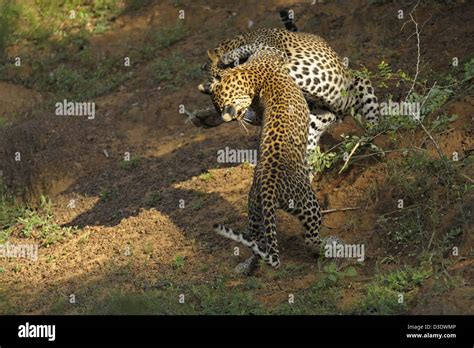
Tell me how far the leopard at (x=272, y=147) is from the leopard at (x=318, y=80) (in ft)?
0.61

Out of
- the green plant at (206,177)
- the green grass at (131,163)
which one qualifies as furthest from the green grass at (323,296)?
the green grass at (131,163)

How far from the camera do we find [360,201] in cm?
1057

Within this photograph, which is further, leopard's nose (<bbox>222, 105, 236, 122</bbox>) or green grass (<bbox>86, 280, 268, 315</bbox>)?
leopard's nose (<bbox>222, 105, 236, 122</bbox>)

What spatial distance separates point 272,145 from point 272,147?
3cm

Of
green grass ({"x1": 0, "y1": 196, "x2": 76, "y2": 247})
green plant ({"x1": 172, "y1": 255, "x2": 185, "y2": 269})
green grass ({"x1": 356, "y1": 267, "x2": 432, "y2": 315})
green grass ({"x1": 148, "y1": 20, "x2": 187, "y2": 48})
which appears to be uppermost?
green grass ({"x1": 148, "y1": 20, "x2": 187, "y2": 48})

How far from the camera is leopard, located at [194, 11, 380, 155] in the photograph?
11031 millimetres

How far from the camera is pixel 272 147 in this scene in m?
9.84

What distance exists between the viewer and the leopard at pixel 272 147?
942cm

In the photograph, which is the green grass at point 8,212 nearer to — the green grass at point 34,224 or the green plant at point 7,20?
the green grass at point 34,224

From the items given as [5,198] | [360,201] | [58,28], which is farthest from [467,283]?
[58,28]

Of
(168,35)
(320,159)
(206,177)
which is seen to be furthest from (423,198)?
(168,35)

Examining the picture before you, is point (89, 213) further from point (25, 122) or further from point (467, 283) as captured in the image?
point (467, 283)

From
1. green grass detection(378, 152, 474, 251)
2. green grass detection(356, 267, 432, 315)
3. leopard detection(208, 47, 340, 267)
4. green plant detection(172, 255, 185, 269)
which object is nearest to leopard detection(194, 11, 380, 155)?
leopard detection(208, 47, 340, 267)

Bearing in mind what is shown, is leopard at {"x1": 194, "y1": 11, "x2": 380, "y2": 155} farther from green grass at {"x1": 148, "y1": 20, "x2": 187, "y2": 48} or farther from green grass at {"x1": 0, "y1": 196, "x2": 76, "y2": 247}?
green grass at {"x1": 148, "y1": 20, "x2": 187, "y2": 48}
